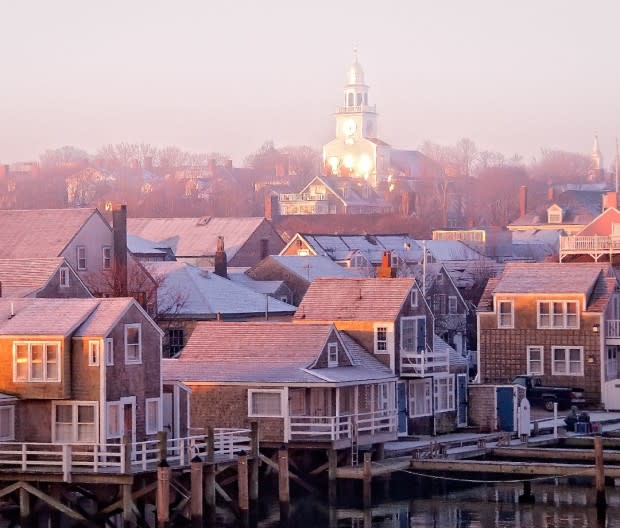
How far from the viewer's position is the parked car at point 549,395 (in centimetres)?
7456

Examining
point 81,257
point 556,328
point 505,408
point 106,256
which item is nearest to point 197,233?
point 106,256

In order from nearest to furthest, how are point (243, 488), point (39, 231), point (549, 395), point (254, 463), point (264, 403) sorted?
point (243, 488)
point (254, 463)
point (264, 403)
point (549, 395)
point (39, 231)

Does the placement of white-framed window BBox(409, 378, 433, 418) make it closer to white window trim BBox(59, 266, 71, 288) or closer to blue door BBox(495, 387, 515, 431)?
blue door BBox(495, 387, 515, 431)

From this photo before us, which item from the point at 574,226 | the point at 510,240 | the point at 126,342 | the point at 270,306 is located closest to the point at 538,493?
the point at 126,342

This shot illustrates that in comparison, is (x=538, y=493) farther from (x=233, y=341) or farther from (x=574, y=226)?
(x=574, y=226)

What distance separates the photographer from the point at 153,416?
2045 inches

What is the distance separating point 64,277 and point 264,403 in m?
14.4

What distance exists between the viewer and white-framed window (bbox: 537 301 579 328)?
7556 centimetres

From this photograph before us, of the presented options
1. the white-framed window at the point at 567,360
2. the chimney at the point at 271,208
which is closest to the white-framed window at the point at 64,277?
the white-framed window at the point at 567,360

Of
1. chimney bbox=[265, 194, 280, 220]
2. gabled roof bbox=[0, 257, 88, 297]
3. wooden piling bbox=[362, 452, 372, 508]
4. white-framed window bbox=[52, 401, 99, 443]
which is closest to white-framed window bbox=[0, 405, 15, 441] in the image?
white-framed window bbox=[52, 401, 99, 443]

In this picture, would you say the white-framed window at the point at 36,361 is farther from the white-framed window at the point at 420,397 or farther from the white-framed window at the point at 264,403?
the white-framed window at the point at 420,397

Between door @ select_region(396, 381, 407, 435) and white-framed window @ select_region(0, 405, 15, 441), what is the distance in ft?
55.6

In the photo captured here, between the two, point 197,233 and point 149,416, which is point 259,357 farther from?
point 197,233

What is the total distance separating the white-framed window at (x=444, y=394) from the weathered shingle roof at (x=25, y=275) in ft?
47.7
